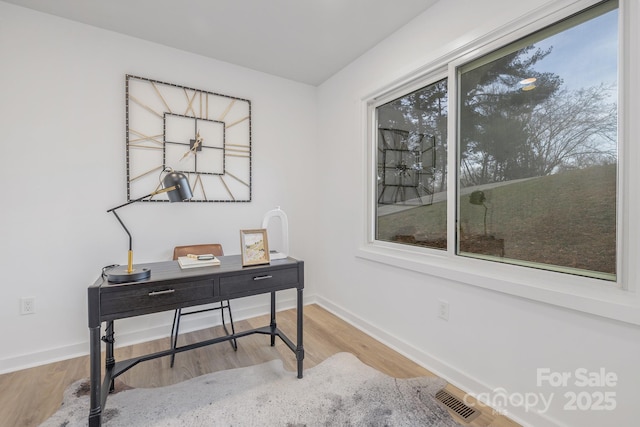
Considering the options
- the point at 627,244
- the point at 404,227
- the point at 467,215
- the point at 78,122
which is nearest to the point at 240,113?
the point at 78,122

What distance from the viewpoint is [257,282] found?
1.82m

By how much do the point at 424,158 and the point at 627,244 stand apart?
1.28m

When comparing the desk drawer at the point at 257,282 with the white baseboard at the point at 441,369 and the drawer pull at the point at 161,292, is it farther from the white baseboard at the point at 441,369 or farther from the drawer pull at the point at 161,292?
the white baseboard at the point at 441,369

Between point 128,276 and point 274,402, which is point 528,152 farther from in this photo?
point 128,276

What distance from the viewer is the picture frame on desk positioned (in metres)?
1.86

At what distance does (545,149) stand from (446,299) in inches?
42.7

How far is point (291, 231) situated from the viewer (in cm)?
326

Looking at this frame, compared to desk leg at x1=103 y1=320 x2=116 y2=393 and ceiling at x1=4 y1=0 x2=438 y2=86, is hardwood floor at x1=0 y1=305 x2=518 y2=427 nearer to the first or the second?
desk leg at x1=103 y1=320 x2=116 y2=393

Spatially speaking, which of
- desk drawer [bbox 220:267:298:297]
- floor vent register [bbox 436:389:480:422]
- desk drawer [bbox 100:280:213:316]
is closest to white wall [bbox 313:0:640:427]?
floor vent register [bbox 436:389:480:422]

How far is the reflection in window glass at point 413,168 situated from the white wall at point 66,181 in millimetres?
1747

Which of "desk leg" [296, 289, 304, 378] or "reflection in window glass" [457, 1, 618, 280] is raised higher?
"reflection in window glass" [457, 1, 618, 280]

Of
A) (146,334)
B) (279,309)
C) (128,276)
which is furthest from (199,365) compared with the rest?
(279,309)

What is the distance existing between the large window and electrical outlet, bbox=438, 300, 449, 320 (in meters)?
0.35

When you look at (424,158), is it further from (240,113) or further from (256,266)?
(240,113)
